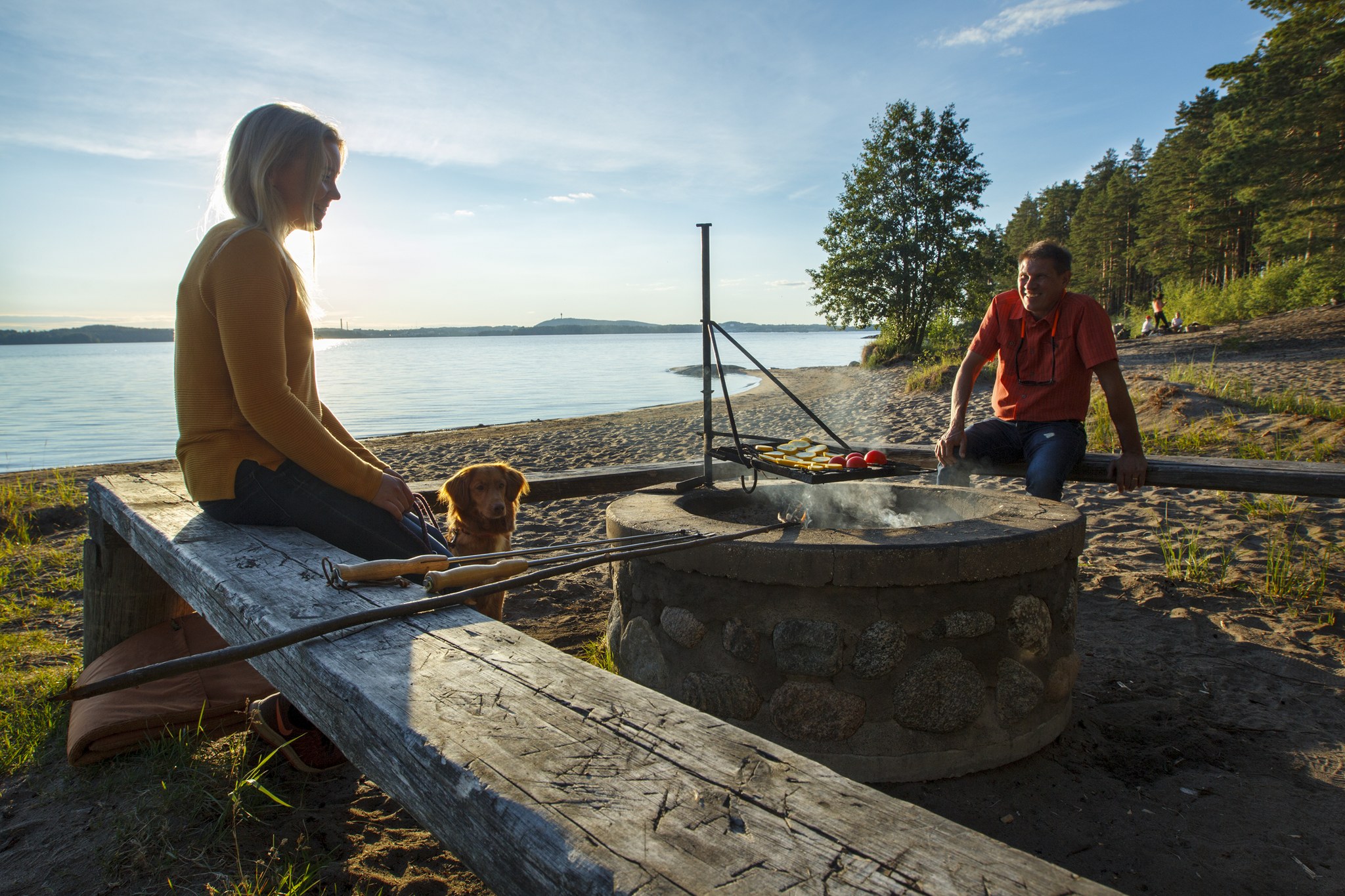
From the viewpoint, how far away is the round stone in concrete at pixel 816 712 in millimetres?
2697

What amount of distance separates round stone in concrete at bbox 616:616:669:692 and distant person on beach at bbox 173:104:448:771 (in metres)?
0.97

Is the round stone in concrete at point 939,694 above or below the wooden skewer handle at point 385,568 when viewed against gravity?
below

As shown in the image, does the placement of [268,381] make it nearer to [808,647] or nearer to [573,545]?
[573,545]

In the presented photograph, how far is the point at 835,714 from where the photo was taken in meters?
2.71

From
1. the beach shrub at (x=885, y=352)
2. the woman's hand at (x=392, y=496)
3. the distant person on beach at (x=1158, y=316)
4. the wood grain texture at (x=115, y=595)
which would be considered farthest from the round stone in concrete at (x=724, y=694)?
the beach shrub at (x=885, y=352)

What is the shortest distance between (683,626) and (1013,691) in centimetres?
122

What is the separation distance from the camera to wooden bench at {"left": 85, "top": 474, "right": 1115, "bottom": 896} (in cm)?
82

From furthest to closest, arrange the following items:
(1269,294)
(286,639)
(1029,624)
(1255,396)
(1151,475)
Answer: (1269,294) → (1255,396) → (1151,475) → (1029,624) → (286,639)

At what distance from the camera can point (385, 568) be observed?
1.78m

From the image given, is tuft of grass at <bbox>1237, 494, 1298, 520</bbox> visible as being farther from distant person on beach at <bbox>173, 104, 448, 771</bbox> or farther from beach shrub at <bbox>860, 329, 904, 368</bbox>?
beach shrub at <bbox>860, 329, 904, 368</bbox>

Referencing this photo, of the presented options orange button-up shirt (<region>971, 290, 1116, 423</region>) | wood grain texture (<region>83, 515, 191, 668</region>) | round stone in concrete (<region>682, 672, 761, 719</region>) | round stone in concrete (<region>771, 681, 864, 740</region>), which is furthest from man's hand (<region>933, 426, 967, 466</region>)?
wood grain texture (<region>83, 515, 191, 668</region>)

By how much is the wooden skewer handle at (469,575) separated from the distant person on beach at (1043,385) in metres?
3.12

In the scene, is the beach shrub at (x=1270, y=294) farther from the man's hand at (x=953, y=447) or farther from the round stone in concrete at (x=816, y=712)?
the round stone in concrete at (x=816, y=712)

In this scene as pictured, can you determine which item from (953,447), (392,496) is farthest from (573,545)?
(953,447)
